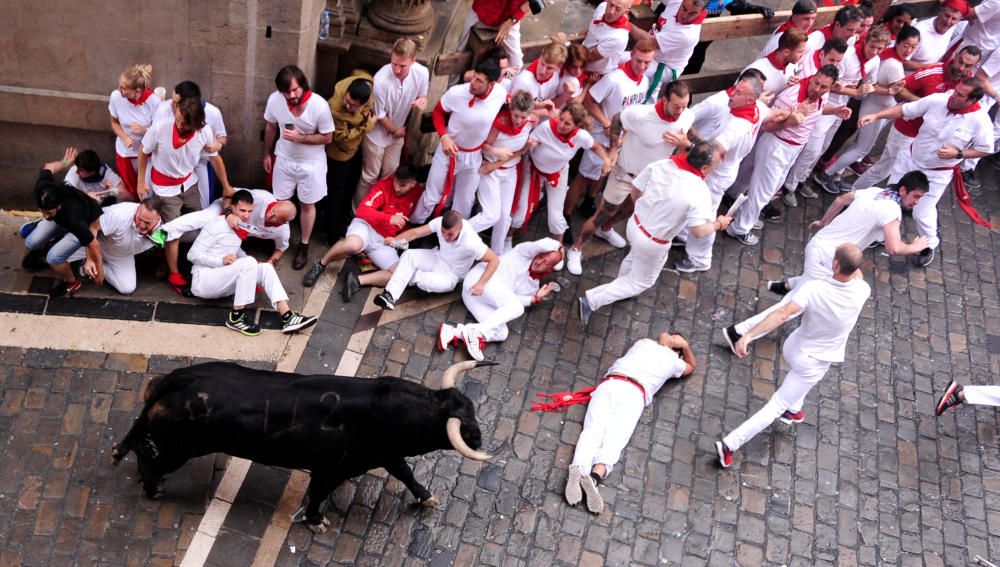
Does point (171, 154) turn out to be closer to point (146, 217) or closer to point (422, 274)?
point (146, 217)

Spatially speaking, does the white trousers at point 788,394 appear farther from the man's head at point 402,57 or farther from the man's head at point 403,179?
the man's head at point 402,57

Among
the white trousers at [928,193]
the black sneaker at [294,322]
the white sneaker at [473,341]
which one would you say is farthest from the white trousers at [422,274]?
the white trousers at [928,193]

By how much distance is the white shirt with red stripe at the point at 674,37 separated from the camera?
9.95 meters

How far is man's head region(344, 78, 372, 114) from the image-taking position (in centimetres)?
869

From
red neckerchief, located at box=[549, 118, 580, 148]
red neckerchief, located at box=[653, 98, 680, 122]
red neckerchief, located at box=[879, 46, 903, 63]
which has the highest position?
red neckerchief, located at box=[879, 46, 903, 63]

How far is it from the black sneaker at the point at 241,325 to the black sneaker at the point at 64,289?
52.2 inches

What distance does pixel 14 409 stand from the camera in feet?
25.5

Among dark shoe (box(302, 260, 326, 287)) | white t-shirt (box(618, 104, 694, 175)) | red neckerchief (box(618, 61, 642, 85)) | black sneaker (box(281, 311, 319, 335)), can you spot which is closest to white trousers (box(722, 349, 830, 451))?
white t-shirt (box(618, 104, 694, 175))

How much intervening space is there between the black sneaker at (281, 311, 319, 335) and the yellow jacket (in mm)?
1559

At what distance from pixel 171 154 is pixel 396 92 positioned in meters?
2.02

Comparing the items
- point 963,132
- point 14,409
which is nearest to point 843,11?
point 963,132

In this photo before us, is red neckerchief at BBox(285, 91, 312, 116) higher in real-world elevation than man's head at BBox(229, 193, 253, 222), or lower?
higher

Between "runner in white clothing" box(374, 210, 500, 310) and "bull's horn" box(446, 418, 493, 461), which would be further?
"runner in white clothing" box(374, 210, 500, 310)

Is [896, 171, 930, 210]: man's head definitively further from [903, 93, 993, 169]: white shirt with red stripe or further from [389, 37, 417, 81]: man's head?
[389, 37, 417, 81]: man's head
